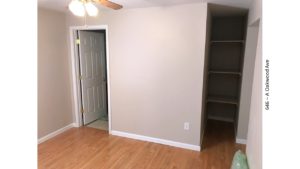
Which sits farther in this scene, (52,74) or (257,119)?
(52,74)

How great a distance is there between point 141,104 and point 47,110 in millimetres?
1756

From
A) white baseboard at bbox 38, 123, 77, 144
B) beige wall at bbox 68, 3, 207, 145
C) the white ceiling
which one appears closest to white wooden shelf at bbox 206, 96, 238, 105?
beige wall at bbox 68, 3, 207, 145

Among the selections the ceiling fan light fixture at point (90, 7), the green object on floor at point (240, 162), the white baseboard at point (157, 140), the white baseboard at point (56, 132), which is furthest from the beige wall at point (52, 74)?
the green object on floor at point (240, 162)

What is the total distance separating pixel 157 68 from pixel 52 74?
78.8 inches

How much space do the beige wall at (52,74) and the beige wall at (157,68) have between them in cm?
45

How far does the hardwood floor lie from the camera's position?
9.03 ft

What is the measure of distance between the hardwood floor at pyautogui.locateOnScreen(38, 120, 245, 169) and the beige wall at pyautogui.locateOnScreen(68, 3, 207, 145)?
0.90 ft

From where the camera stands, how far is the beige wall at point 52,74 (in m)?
3.31

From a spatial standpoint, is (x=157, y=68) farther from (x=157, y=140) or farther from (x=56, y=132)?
(x=56, y=132)

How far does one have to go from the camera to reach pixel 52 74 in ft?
11.7

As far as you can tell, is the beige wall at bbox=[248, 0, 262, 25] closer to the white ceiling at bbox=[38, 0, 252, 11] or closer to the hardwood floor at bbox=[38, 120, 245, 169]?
the white ceiling at bbox=[38, 0, 252, 11]

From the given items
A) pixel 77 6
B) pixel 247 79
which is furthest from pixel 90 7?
pixel 247 79
